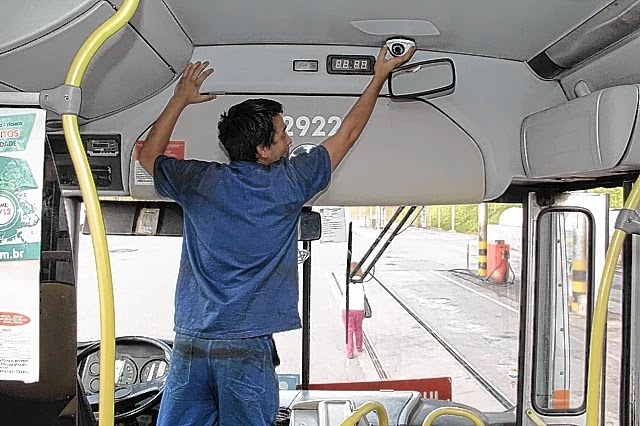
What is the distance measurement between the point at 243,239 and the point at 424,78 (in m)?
0.90

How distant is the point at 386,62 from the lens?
2.62 meters

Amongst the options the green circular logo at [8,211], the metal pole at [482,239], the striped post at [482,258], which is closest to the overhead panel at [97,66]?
the green circular logo at [8,211]

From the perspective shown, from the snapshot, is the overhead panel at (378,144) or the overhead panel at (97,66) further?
the overhead panel at (378,144)

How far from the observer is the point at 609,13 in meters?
→ 2.08

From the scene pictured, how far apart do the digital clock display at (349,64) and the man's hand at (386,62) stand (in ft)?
0.50

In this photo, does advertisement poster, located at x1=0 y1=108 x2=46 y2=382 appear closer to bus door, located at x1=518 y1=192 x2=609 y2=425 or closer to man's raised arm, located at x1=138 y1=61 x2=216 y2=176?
man's raised arm, located at x1=138 y1=61 x2=216 y2=176

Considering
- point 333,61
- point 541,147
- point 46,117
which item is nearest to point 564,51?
point 541,147

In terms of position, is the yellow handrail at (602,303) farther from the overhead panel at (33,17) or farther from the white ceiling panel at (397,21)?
the overhead panel at (33,17)

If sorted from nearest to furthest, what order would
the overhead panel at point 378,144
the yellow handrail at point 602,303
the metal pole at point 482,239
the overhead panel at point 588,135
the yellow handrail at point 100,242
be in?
the yellow handrail at point 100,242 < the yellow handrail at point 602,303 < the overhead panel at point 588,135 < the overhead panel at point 378,144 < the metal pole at point 482,239

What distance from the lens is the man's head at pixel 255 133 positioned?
2.54 m

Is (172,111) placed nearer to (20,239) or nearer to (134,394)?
(134,394)

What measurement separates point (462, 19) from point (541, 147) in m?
0.60

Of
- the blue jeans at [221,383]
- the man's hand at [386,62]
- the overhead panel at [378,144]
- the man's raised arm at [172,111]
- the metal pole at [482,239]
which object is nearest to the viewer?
the blue jeans at [221,383]

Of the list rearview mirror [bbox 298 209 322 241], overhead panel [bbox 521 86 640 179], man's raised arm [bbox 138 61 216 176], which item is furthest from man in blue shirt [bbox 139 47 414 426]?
overhead panel [bbox 521 86 640 179]
